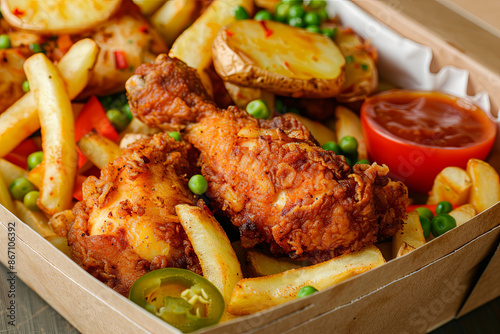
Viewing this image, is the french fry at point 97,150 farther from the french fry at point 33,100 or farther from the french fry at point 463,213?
the french fry at point 463,213

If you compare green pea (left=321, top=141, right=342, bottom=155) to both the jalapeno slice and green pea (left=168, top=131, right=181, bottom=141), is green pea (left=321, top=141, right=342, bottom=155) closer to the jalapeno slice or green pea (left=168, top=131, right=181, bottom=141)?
green pea (left=168, top=131, right=181, bottom=141)

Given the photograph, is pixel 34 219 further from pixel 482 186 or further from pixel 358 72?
pixel 482 186

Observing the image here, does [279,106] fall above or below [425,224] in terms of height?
above

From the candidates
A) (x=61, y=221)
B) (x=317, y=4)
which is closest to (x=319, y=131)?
(x=317, y=4)

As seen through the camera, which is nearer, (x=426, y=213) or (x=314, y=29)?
(x=426, y=213)

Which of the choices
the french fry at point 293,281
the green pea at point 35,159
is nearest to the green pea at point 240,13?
the green pea at point 35,159

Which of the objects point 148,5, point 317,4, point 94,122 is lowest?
point 94,122

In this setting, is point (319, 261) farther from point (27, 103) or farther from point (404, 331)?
point (27, 103)
